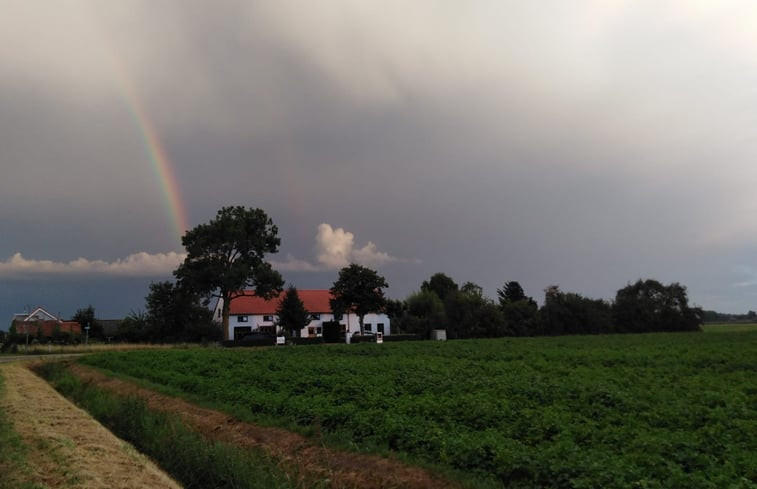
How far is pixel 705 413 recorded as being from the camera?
473 inches

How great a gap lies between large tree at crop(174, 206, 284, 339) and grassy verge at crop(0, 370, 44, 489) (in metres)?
51.9

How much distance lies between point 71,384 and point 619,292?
100323 mm

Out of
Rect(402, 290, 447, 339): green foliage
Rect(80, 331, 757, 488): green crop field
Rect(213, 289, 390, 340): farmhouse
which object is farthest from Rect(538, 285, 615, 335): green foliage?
Rect(80, 331, 757, 488): green crop field

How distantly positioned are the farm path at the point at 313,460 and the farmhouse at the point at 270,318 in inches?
2893

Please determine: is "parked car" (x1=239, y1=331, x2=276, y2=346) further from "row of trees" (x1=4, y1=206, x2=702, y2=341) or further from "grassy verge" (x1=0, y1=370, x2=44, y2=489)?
"grassy verge" (x1=0, y1=370, x2=44, y2=489)

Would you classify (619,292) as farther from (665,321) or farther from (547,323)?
(547,323)

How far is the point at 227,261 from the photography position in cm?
6638

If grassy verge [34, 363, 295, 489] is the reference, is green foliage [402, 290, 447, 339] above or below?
above

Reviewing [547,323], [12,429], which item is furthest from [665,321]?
[12,429]

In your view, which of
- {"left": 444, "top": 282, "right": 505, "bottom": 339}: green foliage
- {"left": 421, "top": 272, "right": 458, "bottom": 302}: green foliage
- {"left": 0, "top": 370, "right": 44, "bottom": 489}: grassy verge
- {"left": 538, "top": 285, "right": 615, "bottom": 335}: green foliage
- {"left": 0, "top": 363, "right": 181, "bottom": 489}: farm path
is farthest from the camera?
{"left": 421, "top": 272, "right": 458, "bottom": 302}: green foliage

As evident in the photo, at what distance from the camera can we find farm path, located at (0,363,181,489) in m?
9.23

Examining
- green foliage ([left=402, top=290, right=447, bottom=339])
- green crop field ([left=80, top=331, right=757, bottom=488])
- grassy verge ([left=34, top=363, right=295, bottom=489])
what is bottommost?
grassy verge ([left=34, top=363, right=295, bottom=489])

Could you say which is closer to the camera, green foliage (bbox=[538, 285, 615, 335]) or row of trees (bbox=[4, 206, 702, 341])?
row of trees (bbox=[4, 206, 702, 341])

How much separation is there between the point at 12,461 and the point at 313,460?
5413 mm
